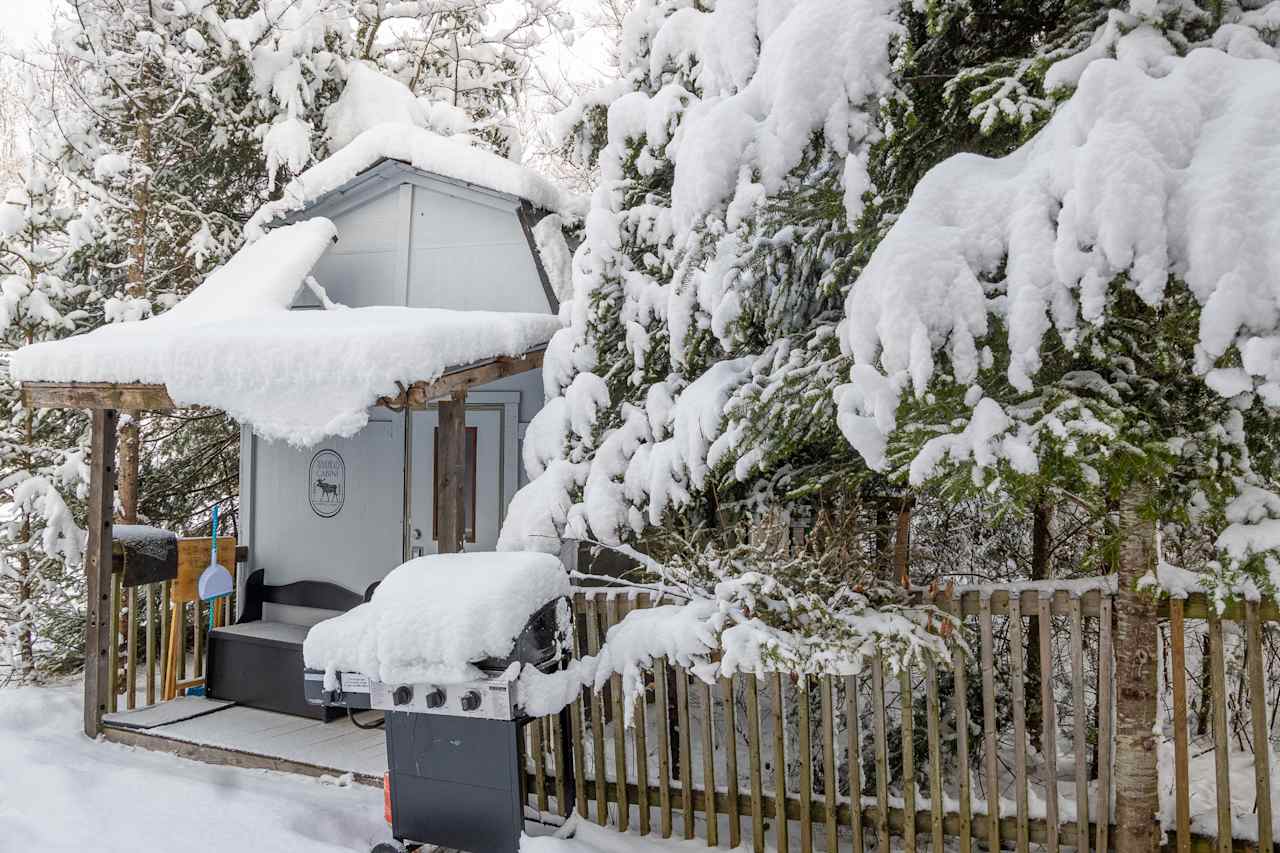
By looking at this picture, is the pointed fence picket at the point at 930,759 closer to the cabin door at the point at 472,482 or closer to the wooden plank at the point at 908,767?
the wooden plank at the point at 908,767

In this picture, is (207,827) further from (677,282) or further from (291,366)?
(677,282)

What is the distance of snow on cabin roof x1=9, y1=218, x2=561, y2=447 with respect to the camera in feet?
16.6

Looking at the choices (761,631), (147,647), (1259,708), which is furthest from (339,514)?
(1259,708)

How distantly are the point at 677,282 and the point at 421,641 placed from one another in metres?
2.13

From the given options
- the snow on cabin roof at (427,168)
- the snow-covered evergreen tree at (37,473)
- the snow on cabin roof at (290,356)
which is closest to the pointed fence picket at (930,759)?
the snow on cabin roof at (290,356)

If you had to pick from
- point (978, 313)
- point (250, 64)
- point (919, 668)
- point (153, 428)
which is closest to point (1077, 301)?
point (978, 313)

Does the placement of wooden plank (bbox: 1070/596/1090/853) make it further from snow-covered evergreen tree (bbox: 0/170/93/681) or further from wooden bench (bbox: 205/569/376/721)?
snow-covered evergreen tree (bbox: 0/170/93/681)

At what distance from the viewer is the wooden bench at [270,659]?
668cm

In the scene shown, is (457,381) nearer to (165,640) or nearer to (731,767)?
(731,767)

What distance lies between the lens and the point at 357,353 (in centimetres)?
507

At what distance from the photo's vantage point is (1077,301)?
2.88 meters

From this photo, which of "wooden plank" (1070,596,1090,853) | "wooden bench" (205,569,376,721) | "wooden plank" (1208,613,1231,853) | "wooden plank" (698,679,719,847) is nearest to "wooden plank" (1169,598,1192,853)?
"wooden plank" (1208,613,1231,853)

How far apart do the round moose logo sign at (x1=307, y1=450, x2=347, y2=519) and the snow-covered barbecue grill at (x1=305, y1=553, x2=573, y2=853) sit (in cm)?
389

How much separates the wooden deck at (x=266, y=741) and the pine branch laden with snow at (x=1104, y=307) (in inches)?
160
